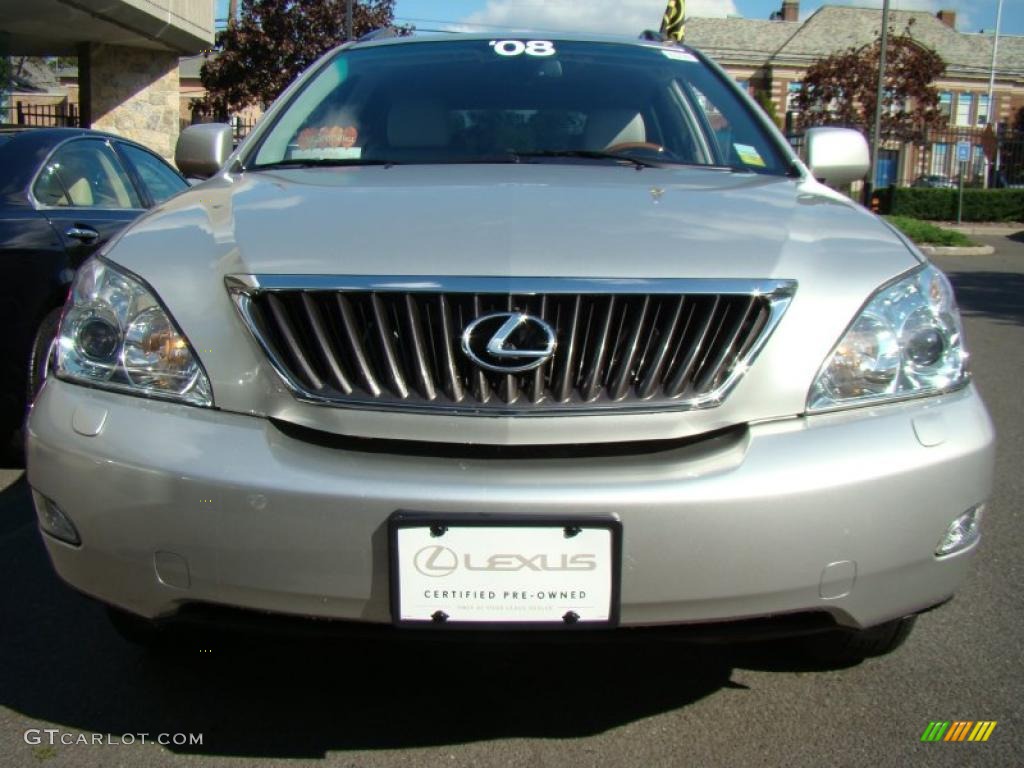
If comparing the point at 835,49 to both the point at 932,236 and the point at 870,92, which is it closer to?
the point at 870,92

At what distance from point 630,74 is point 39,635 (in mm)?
2506

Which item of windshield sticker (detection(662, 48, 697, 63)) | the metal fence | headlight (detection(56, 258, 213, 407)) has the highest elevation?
windshield sticker (detection(662, 48, 697, 63))

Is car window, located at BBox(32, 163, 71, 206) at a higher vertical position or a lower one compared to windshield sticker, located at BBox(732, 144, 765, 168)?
lower

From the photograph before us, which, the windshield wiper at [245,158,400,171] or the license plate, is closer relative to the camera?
the license plate

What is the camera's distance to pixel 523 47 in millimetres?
3652

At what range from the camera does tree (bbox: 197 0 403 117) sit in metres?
29.3

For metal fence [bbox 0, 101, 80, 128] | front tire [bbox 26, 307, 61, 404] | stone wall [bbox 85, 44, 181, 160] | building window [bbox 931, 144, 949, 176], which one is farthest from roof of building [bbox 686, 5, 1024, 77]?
front tire [bbox 26, 307, 61, 404]

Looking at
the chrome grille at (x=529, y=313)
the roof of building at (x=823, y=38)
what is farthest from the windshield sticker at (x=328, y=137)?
the roof of building at (x=823, y=38)

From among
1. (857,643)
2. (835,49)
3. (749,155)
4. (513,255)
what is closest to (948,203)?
(749,155)

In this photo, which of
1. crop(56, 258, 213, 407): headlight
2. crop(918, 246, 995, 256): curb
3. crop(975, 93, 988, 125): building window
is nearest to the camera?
crop(56, 258, 213, 407): headlight

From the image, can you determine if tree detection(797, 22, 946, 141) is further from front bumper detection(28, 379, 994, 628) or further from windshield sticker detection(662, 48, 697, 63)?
front bumper detection(28, 379, 994, 628)

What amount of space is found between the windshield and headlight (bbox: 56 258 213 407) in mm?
987

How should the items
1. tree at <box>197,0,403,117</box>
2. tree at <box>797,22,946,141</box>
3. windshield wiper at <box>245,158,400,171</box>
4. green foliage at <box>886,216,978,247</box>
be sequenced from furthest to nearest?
tree at <box>797,22,946,141</box> → tree at <box>197,0,403,117</box> → green foliage at <box>886,216,978,247</box> → windshield wiper at <box>245,158,400,171</box>

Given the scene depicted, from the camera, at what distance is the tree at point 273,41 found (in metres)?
29.3
